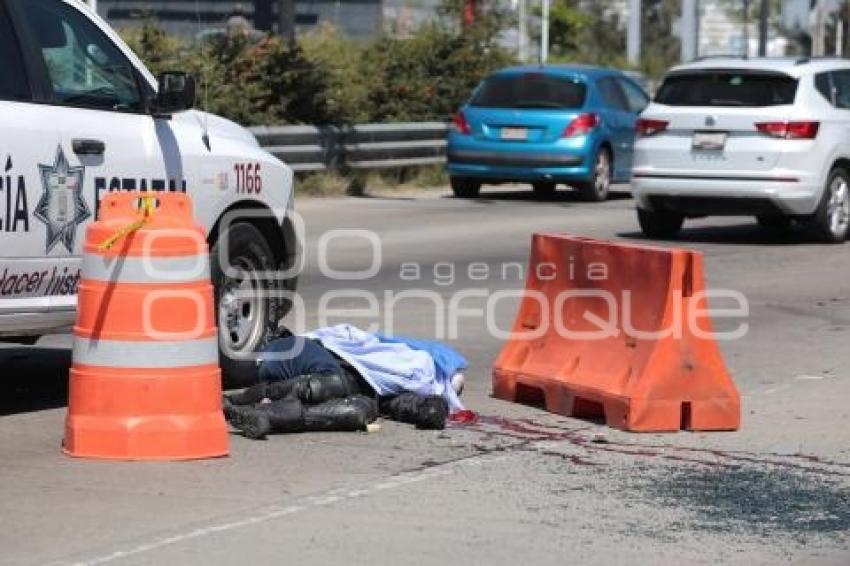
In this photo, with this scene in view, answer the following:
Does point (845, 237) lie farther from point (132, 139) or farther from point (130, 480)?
point (130, 480)

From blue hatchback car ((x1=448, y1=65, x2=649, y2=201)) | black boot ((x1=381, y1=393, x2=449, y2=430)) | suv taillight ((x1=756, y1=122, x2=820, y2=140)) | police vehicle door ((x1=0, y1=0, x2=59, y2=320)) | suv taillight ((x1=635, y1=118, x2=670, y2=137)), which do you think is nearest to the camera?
police vehicle door ((x1=0, y1=0, x2=59, y2=320))

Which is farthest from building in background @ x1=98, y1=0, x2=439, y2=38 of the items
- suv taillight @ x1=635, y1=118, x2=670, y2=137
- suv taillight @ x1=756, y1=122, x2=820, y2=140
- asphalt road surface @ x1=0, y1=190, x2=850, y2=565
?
asphalt road surface @ x1=0, y1=190, x2=850, y2=565

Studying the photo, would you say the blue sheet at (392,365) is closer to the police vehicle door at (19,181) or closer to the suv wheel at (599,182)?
the police vehicle door at (19,181)

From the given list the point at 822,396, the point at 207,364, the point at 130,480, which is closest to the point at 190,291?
the point at 207,364

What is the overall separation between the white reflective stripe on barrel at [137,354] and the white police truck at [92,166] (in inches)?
31.9

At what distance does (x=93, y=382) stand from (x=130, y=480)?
604 mm

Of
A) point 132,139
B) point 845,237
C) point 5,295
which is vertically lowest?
point 845,237

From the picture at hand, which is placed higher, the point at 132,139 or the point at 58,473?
the point at 132,139

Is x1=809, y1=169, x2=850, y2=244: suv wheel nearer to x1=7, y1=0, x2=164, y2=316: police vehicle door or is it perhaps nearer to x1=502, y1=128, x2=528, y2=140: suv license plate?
x1=502, y1=128, x2=528, y2=140: suv license plate

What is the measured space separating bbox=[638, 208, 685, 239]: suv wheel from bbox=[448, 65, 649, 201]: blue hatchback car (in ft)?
14.9

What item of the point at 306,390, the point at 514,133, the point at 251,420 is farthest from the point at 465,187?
the point at 251,420

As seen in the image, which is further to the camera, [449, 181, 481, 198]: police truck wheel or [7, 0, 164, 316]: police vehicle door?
[449, 181, 481, 198]: police truck wheel

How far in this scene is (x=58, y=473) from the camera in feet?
24.1

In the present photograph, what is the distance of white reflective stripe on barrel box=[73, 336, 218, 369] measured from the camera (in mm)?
7602
